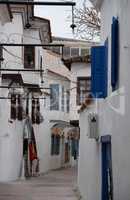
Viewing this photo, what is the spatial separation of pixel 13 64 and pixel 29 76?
4880 millimetres

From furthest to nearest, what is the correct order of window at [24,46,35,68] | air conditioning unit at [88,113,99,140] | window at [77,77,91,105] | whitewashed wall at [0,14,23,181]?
window at [77,77,91,105] → window at [24,46,35,68] → whitewashed wall at [0,14,23,181] → air conditioning unit at [88,113,99,140]

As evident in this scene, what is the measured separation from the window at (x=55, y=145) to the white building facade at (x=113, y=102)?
117 ft

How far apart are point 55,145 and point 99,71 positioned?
4052 centimetres

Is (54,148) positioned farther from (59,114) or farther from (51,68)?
(51,68)

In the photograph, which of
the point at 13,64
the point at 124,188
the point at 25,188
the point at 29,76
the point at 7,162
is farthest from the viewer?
the point at 29,76

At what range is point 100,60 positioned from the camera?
513 inches

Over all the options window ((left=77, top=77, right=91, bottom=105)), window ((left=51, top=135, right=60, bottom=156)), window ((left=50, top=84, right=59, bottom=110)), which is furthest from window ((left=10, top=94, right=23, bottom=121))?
window ((left=51, top=135, right=60, bottom=156))

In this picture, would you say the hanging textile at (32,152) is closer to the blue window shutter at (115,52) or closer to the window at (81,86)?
the window at (81,86)

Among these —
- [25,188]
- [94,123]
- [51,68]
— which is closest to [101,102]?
[94,123]

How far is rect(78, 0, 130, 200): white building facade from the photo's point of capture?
9.84 metres

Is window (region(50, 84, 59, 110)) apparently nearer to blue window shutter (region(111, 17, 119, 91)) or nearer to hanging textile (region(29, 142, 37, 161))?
hanging textile (region(29, 142, 37, 161))

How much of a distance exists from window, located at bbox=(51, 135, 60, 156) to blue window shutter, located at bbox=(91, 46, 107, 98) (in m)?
37.7

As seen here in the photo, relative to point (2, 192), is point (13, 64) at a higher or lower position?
higher

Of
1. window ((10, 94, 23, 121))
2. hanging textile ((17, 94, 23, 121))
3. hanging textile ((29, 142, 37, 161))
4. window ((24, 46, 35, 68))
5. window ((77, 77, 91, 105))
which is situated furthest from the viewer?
window ((77, 77, 91, 105))
